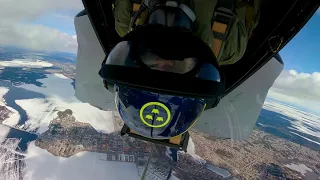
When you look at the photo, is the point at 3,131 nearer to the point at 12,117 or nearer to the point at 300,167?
the point at 12,117

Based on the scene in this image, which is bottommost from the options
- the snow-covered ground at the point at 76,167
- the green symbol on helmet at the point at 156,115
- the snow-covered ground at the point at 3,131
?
the snow-covered ground at the point at 3,131

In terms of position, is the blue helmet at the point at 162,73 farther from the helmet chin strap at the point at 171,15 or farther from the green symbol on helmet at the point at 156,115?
the helmet chin strap at the point at 171,15

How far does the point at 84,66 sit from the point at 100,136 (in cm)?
645

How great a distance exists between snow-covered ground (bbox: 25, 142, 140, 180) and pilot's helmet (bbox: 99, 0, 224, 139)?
6002 mm

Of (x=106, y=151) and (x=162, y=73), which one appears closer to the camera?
(x=162, y=73)

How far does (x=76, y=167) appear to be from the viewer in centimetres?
680

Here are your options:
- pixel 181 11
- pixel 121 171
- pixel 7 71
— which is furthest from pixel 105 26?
pixel 7 71

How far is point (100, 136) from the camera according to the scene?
311 inches

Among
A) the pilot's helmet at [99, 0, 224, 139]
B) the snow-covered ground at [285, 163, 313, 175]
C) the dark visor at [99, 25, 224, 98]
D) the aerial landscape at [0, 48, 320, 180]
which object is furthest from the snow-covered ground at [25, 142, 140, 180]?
the dark visor at [99, 25, 224, 98]

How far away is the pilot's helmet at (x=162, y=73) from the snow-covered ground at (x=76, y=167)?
19.7 ft

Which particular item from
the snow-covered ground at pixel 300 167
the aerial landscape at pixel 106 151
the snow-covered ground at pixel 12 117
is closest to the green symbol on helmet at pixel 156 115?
the aerial landscape at pixel 106 151

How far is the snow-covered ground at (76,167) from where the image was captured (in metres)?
6.33

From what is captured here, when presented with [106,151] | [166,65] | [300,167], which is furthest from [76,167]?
[300,167]

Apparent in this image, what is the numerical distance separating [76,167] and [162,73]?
276 inches
